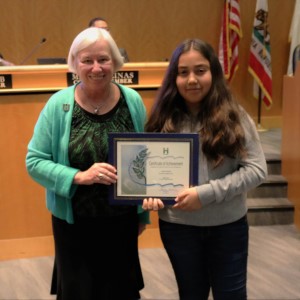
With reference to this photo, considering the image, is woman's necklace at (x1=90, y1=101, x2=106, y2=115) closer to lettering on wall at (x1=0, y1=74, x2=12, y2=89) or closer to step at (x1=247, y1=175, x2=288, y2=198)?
lettering on wall at (x1=0, y1=74, x2=12, y2=89)

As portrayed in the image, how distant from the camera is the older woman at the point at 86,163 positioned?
162 cm

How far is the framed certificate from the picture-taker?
153 cm

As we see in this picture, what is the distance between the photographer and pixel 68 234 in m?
1.78

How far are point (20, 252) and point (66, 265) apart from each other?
160 centimetres

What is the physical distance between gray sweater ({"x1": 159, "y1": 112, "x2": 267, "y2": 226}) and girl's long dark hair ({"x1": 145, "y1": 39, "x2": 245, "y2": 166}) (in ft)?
0.11

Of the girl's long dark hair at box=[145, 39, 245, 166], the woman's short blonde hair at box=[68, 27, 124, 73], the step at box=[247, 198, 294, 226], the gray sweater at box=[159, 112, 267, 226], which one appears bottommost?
the step at box=[247, 198, 294, 226]

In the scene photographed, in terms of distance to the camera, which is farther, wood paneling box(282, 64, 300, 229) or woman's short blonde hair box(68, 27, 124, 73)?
wood paneling box(282, 64, 300, 229)

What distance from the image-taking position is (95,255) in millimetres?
1815

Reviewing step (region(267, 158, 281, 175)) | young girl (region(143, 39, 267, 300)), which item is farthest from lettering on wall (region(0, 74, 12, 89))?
step (region(267, 158, 281, 175))

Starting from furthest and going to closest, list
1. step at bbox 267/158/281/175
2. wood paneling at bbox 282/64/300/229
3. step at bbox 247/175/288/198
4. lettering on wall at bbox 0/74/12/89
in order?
step at bbox 267/158/281/175 < step at bbox 247/175/288/198 < wood paneling at bbox 282/64/300/229 < lettering on wall at bbox 0/74/12/89

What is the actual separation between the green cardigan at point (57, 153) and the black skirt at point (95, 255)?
0.10m

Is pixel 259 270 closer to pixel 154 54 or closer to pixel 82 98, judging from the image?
pixel 82 98

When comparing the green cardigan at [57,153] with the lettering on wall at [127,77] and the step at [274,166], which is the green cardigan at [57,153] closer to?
the lettering on wall at [127,77]

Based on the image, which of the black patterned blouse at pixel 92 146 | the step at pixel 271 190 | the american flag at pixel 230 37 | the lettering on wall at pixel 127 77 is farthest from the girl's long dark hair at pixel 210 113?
the american flag at pixel 230 37
